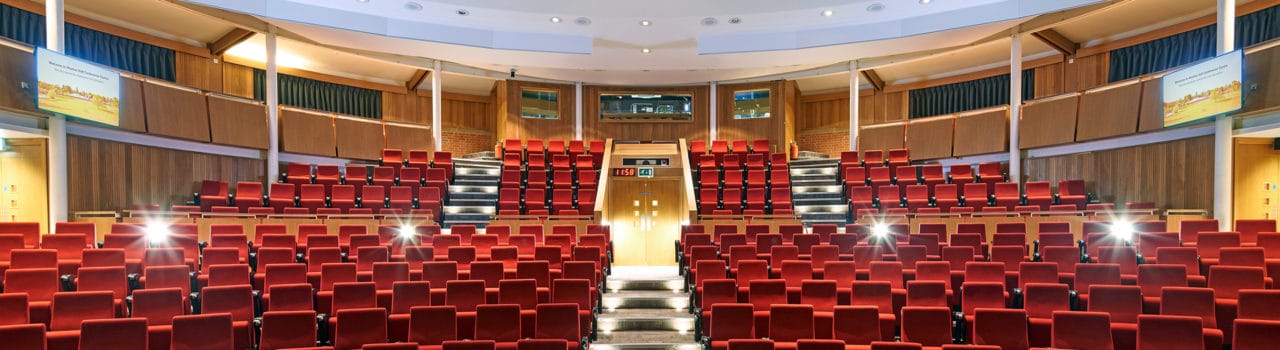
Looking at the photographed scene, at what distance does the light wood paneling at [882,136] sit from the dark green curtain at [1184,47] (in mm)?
2626

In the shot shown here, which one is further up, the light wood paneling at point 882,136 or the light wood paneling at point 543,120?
the light wood paneling at point 543,120

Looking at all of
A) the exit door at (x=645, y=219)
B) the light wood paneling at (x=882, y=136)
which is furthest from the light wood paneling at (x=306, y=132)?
the light wood paneling at (x=882, y=136)

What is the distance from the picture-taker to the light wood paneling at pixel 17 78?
6391 mm

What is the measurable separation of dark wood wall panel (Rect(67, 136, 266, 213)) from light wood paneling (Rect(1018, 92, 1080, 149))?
9150 mm

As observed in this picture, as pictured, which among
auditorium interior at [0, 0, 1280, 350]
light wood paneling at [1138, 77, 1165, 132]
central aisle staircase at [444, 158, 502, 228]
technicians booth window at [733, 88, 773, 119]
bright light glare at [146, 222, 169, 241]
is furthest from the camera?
technicians booth window at [733, 88, 773, 119]

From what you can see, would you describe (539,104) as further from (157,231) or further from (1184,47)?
(1184,47)

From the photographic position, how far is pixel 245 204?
→ 8188 mm

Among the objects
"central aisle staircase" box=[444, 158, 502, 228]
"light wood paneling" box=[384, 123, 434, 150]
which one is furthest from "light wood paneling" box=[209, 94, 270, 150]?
"central aisle staircase" box=[444, 158, 502, 228]

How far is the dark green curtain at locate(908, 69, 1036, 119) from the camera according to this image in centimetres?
Result: 1130

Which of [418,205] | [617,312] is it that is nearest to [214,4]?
[418,205]

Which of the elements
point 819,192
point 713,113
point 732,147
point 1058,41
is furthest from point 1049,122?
point 713,113

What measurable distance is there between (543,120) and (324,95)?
3.39 metres

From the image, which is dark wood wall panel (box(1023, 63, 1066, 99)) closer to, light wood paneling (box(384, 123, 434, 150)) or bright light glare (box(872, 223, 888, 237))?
bright light glare (box(872, 223, 888, 237))

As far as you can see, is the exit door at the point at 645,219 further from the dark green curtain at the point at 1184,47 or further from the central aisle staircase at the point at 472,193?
the dark green curtain at the point at 1184,47
